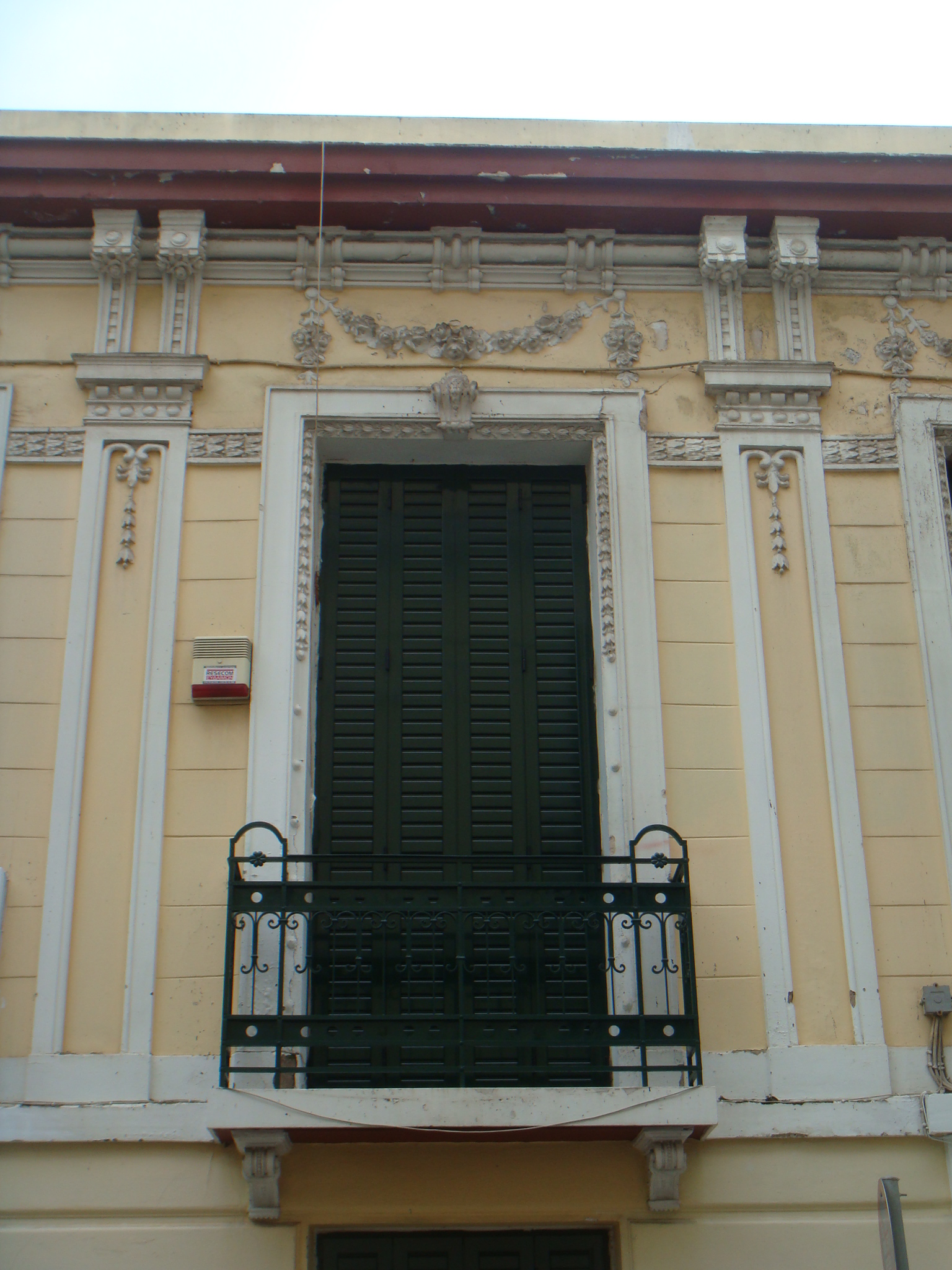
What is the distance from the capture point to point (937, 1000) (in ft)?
20.1

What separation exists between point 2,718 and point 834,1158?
14.4ft

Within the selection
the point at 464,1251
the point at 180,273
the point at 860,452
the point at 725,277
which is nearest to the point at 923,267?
the point at 725,277

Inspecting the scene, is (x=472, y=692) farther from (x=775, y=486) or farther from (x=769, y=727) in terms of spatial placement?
(x=775, y=486)

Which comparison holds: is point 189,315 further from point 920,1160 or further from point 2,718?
point 920,1160

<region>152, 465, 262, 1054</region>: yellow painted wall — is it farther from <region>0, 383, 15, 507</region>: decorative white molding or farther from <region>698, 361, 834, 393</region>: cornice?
<region>698, 361, 834, 393</region>: cornice

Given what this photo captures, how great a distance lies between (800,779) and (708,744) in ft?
1.55

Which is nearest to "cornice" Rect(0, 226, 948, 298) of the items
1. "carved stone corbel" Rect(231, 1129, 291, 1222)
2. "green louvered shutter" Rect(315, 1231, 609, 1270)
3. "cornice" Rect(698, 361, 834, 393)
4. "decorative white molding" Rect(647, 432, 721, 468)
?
"cornice" Rect(698, 361, 834, 393)

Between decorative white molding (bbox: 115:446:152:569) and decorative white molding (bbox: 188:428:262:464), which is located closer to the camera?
decorative white molding (bbox: 115:446:152:569)

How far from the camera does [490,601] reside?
23.6 feet

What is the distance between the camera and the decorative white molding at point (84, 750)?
6.07m

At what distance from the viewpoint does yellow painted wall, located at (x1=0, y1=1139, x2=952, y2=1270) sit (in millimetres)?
5762

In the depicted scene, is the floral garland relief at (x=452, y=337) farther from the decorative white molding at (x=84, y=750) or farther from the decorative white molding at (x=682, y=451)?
the decorative white molding at (x=84, y=750)

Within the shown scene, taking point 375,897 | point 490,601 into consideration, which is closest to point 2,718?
point 375,897

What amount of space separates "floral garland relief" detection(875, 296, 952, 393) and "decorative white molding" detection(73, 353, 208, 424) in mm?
3775
